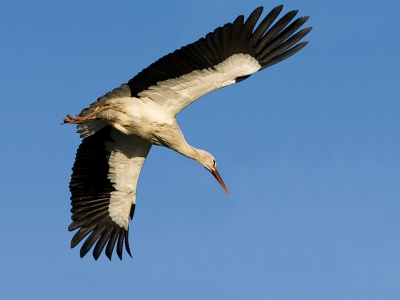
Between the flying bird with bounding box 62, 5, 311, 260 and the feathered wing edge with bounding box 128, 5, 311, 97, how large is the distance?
0.01m

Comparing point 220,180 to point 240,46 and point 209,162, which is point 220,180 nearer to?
point 209,162

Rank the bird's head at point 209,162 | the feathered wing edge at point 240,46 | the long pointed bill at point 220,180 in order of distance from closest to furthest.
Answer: the feathered wing edge at point 240,46
the bird's head at point 209,162
the long pointed bill at point 220,180

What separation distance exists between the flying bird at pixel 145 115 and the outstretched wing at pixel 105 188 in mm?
17

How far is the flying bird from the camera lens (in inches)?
468

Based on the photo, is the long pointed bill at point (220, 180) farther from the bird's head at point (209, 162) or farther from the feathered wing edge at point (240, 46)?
the feathered wing edge at point (240, 46)

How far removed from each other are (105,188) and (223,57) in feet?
12.1

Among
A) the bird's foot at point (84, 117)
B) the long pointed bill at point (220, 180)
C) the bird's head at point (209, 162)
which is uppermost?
the bird's foot at point (84, 117)

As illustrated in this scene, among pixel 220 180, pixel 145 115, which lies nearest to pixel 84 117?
pixel 145 115

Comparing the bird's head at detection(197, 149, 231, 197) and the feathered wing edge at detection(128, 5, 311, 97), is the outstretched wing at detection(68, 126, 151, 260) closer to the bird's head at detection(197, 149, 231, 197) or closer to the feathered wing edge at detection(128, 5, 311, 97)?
the bird's head at detection(197, 149, 231, 197)

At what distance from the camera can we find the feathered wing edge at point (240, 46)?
11.8m

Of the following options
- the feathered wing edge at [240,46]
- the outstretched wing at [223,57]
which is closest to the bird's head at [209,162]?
the outstretched wing at [223,57]

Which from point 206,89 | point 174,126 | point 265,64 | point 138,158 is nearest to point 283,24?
point 265,64

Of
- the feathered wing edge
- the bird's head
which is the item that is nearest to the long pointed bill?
the bird's head

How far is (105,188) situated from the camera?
14.3m
